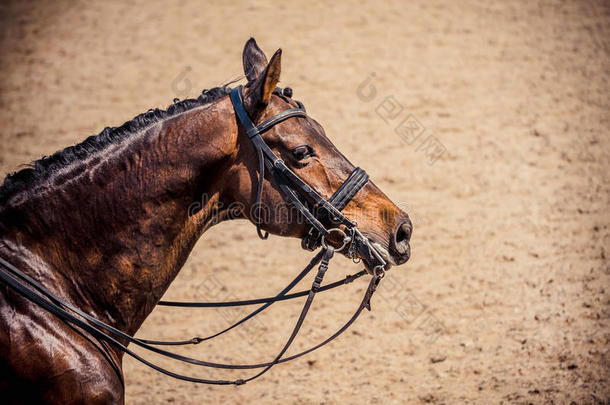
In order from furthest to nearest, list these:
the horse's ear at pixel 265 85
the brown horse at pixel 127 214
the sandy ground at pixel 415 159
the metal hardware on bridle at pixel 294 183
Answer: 1. the sandy ground at pixel 415 159
2. the metal hardware on bridle at pixel 294 183
3. the horse's ear at pixel 265 85
4. the brown horse at pixel 127 214

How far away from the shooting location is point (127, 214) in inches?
106

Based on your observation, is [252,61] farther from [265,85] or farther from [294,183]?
[294,183]

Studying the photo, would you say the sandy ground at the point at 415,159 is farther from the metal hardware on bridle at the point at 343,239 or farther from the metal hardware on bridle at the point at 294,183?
the metal hardware on bridle at the point at 343,239

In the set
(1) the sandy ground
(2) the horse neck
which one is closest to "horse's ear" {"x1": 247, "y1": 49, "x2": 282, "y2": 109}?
(2) the horse neck

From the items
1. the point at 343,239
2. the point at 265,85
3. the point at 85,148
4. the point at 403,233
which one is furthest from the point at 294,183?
the point at 85,148

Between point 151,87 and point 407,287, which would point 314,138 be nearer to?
point 407,287

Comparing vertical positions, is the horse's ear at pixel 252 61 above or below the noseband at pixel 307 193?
above

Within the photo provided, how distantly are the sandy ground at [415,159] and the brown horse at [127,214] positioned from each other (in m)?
2.41

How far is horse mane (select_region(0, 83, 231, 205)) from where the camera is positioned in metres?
2.61

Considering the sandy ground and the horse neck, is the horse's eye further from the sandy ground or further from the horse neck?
the sandy ground

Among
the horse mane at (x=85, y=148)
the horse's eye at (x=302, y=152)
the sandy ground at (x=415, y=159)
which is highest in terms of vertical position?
the horse mane at (x=85, y=148)

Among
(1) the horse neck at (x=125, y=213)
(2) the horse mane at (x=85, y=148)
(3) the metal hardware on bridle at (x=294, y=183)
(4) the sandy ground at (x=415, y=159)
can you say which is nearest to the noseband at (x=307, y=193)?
(3) the metal hardware on bridle at (x=294, y=183)

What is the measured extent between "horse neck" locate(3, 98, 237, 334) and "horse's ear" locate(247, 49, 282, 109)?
0.57ft

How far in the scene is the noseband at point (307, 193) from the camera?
275cm
